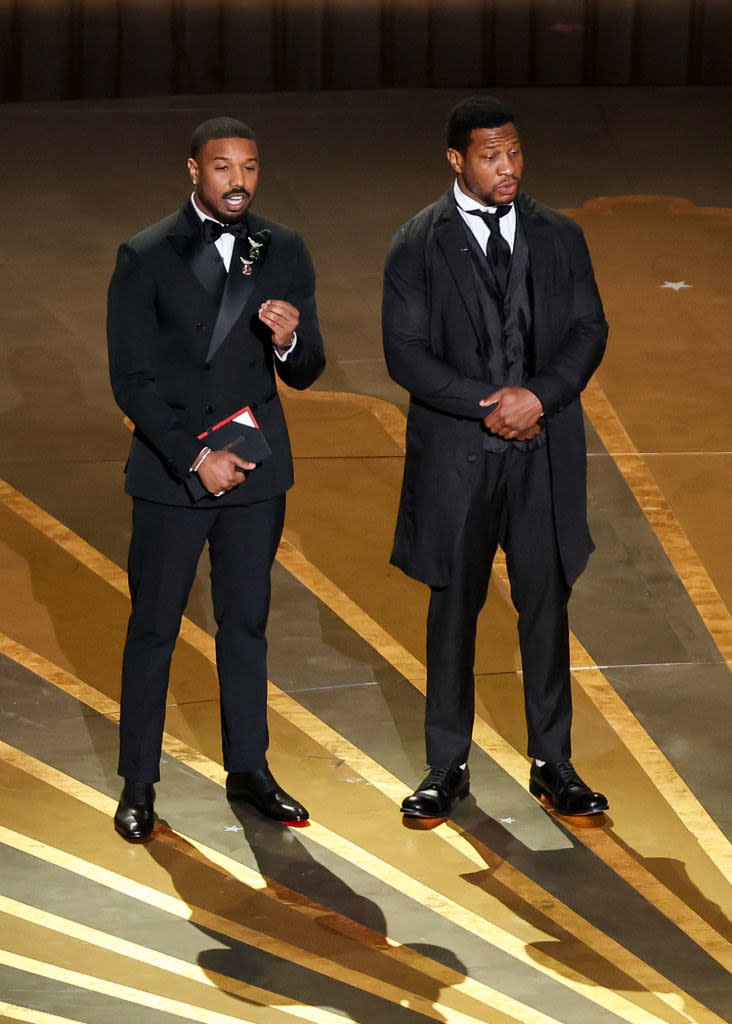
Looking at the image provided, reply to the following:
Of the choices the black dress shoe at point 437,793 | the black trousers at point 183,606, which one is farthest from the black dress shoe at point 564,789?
the black trousers at point 183,606

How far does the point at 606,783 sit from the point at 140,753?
1.33 meters

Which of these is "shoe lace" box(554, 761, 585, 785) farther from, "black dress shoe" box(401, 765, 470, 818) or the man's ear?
the man's ear

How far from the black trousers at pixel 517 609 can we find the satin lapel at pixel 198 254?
0.86m

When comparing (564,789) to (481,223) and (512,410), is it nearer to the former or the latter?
(512,410)

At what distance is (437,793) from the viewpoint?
520 cm

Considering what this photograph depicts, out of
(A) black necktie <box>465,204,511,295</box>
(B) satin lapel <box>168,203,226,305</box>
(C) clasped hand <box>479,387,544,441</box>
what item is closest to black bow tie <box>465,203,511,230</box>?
(A) black necktie <box>465,204,511,295</box>

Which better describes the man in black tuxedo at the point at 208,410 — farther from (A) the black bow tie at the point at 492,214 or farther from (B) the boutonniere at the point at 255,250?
(A) the black bow tie at the point at 492,214

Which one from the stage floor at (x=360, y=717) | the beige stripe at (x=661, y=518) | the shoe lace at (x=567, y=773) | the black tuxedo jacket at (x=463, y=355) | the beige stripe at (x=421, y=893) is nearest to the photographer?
the beige stripe at (x=421, y=893)

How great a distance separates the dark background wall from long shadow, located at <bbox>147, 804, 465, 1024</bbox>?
8535mm

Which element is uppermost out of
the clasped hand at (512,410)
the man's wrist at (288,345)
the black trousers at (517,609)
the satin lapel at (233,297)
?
the satin lapel at (233,297)

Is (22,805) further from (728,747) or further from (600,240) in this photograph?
(600,240)

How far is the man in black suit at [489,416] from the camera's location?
196 inches

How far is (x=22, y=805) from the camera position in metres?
5.25

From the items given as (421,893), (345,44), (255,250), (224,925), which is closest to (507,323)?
(255,250)
